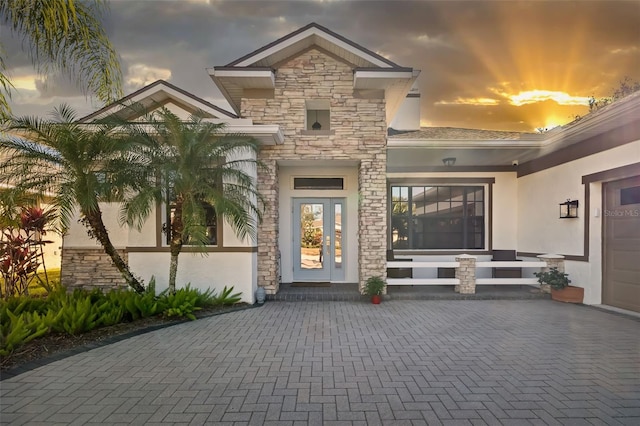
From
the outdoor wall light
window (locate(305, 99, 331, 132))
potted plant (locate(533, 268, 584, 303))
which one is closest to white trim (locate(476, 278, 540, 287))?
potted plant (locate(533, 268, 584, 303))

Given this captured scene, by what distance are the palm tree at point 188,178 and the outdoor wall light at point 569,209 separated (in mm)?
7602

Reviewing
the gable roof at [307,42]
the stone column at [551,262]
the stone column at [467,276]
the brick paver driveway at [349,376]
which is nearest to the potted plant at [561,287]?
the stone column at [551,262]

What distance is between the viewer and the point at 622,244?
7379mm

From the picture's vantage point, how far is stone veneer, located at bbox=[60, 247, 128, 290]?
8570 millimetres

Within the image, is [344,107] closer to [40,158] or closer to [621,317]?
[40,158]

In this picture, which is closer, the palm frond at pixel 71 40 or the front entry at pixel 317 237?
the palm frond at pixel 71 40

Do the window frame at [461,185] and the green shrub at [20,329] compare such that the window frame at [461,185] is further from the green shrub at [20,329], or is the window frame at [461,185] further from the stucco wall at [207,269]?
the green shrub at [20,329]

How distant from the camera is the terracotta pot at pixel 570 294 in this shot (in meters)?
8.12

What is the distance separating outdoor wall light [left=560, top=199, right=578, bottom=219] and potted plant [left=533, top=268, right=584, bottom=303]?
4.45 ft

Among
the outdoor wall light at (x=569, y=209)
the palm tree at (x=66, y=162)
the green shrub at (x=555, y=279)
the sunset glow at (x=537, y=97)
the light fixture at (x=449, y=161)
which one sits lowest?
the green shrub at (x=555, y=279)

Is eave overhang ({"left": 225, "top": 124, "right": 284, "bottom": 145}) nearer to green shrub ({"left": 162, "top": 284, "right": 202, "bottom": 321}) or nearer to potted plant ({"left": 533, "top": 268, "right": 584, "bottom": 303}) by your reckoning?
green shrub ({"left": 162, "top": 284, "right": 202, "bottom": 321})

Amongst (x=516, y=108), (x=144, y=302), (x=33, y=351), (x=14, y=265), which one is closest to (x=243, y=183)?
(x=144, y=302)

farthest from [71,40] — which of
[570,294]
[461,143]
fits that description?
[570,294]

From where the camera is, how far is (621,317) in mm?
6895
